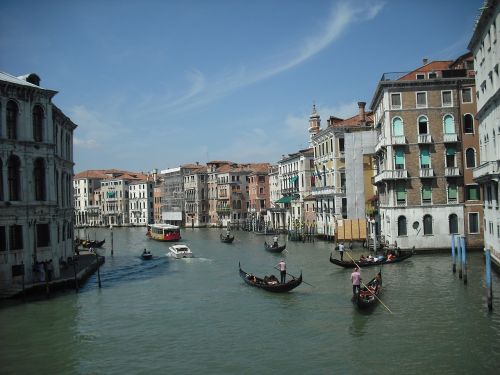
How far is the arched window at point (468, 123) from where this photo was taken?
1088 inches

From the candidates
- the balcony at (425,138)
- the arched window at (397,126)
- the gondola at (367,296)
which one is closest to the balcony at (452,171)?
the balcony at (425,138)

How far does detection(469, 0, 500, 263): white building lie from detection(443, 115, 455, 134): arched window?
535 centimetres

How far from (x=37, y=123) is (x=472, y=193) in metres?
20.9

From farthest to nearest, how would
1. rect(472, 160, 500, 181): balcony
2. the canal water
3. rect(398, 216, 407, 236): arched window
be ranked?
rect(398, 216, 407, 236): arched window < rect(472, 160, 500, 181): balcony < the canal water

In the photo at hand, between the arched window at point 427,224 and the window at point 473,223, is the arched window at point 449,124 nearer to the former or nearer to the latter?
the window at point 473,223

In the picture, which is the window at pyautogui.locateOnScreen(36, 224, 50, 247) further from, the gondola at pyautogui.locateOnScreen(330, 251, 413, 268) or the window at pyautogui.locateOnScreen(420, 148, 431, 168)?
the window at pyautogui.locateOnScreen(420, 148, 431, 168)

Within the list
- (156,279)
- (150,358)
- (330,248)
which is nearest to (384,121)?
(330,248)

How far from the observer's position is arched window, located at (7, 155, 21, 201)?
18.5 metres

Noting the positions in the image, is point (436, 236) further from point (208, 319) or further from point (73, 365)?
point (73, 365)

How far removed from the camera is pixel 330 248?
34781 mm

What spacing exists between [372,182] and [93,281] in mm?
18787

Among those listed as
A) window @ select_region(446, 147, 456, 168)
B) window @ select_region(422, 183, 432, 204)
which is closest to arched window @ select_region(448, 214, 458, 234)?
window @ select_region(422, 183, 432, 204)

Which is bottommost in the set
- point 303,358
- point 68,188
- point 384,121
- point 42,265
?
point 303,358

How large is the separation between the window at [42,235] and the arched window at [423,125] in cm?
1866
